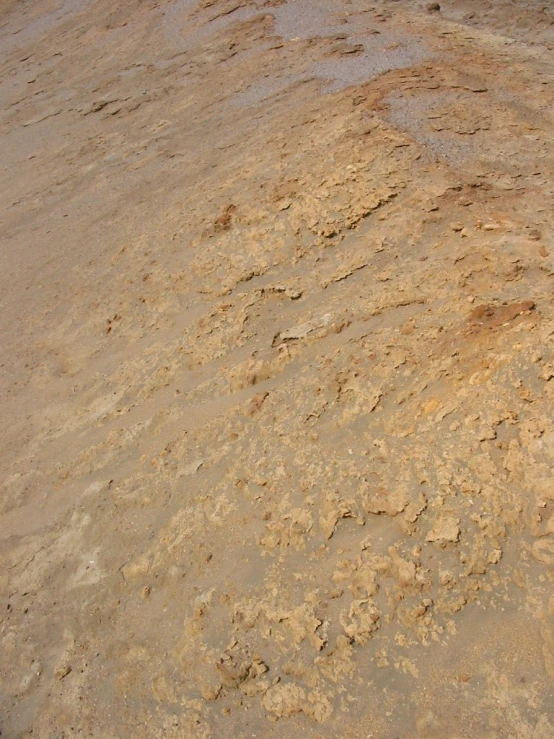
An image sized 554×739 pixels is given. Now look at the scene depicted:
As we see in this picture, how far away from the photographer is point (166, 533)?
342 cm

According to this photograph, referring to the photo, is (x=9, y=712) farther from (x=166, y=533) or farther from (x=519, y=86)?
(x=519, y=86)

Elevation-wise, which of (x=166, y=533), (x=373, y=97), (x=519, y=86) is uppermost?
(x=373, y=97)

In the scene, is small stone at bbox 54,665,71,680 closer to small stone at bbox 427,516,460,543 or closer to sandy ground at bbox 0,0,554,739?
sandy ground at bbox 0,0,554,739

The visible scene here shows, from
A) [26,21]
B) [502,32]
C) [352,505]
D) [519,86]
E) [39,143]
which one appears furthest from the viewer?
[26,21]

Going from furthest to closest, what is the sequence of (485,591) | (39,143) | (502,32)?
(39,143)
(502,32)
(485,591)

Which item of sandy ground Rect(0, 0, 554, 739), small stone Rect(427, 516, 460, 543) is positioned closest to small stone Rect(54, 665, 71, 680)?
sandy ground Rect(0, 0, 554, 739)

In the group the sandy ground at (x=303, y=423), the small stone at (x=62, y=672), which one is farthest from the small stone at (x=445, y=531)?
the small stone at (x=62, y=672)

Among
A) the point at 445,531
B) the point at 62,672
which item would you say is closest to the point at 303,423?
the point at 445,531

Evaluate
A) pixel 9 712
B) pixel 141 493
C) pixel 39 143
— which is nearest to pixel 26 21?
pixel 39 143

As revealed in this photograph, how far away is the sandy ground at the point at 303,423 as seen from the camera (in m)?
2.66

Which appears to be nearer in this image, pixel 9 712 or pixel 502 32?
pixel 9 712

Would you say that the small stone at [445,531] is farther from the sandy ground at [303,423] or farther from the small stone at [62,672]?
the small stone at [62,672]

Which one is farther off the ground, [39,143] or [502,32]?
[39,143]

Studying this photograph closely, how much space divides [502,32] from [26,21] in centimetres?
924
